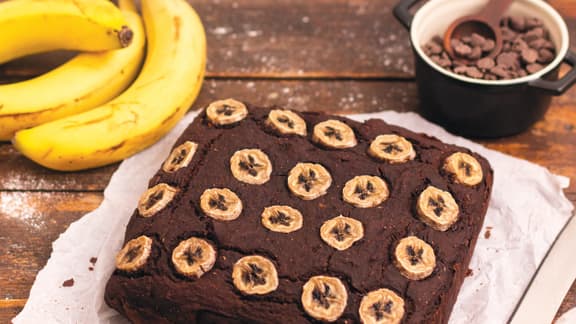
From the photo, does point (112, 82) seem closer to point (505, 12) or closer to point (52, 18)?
point (52, 18)

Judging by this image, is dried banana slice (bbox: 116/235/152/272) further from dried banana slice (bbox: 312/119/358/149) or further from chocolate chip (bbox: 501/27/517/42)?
chocolate chip (bbox: 501/27/517/42)

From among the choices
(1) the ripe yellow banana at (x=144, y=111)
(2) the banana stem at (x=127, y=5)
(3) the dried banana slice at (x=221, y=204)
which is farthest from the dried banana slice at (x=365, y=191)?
(2) the banana stem at (x=127, y=5)

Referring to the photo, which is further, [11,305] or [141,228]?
[11,305]

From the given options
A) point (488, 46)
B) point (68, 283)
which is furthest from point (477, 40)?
point (68, 283)

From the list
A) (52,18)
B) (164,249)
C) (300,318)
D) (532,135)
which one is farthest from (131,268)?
(532,135)

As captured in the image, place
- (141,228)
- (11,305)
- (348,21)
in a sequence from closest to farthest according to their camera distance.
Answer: (141,228)
(11,305)
(348,21)

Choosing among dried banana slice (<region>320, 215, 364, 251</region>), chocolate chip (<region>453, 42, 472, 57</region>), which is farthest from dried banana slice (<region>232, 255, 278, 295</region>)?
chocolate chip (<region>453, 42, 472, 57</region>)
